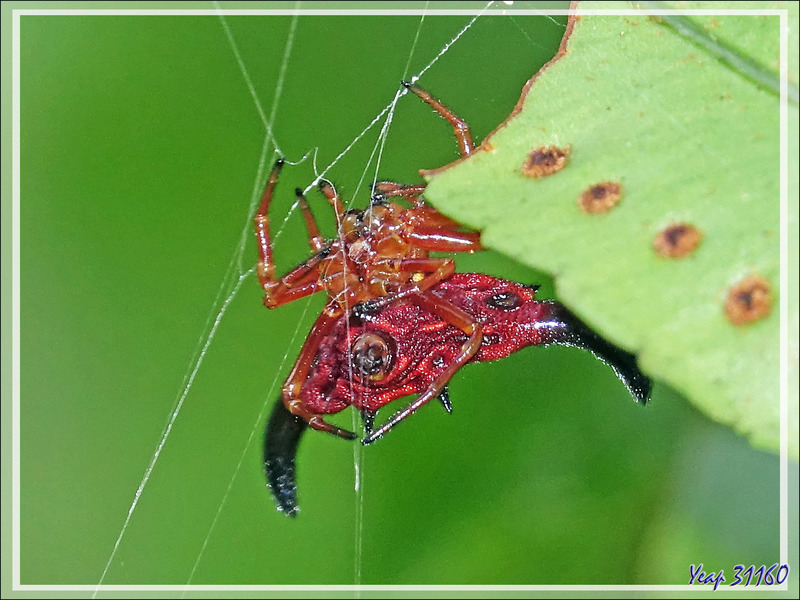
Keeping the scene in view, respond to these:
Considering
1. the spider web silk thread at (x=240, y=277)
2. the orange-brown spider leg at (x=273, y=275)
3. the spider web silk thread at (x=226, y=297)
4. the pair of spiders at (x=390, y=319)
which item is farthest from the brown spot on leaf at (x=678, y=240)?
the spider web silk thread at (x=226, y=297)

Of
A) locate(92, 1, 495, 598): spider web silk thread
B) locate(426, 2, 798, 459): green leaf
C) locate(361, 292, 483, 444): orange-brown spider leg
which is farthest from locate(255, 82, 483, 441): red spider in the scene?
locate(426, 2, 798, 459): green leaf

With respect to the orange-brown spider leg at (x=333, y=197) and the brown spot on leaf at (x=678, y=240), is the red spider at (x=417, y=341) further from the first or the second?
the brown spot on leaf at (x=678, y=240)

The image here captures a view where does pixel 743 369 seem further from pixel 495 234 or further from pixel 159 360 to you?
pixel 159 360

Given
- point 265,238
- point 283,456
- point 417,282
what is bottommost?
point 283,456

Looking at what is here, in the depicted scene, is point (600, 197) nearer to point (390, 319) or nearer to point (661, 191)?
point (661, 191)

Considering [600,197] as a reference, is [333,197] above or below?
above

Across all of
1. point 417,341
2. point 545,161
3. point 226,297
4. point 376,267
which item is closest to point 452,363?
point 417,341

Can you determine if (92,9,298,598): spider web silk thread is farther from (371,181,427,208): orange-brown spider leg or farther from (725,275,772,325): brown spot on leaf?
(725,275,772,325): brown spot on leaf
